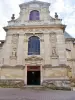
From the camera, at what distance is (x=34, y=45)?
19.9 m

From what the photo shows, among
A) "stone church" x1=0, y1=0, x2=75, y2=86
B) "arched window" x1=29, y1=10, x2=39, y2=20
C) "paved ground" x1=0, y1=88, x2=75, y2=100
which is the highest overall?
"arched window" x1=29, y1=10, x2=39, y2=20

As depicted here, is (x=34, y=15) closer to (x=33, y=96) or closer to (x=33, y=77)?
(x=33, y=77)

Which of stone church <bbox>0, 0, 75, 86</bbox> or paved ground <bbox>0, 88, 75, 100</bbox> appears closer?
paved ground <bbox>0, 88, 75, 100</bbox>

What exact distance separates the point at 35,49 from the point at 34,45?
26.7 inches

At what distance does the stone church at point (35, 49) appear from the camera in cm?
1809

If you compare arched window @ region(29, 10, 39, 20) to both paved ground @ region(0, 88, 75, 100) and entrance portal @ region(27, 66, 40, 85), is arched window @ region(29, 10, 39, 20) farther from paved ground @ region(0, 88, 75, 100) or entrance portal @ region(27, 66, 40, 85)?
paved ground @ region(0, 88, 75, 100)

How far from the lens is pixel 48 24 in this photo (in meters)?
20.2

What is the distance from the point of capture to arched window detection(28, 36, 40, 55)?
1939 cm

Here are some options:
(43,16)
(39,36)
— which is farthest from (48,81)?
(43,16)

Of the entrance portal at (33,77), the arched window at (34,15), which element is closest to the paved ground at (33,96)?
the entrance portal at (33,77)

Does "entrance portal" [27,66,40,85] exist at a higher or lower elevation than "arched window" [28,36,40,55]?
lower

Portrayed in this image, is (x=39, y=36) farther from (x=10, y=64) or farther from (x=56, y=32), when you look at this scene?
(x=10, y=64)

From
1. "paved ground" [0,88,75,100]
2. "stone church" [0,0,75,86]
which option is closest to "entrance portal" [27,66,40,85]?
"stone church" [0,0,75,86]

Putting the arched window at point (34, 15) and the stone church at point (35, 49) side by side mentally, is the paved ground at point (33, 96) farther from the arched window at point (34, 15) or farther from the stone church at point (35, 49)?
the arched window at point (34, 15)
